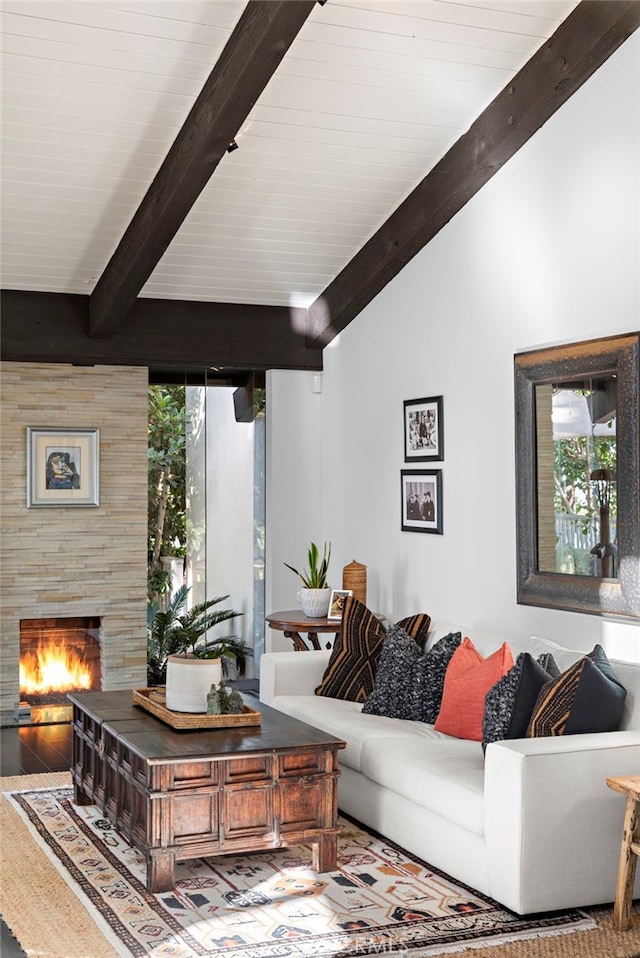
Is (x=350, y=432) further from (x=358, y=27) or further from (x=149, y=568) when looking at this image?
(x=358, y=27)

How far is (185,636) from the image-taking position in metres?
7.51

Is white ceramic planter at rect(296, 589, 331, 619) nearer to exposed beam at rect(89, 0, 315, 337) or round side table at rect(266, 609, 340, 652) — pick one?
round side table at rect(266, 609, 340, 652)

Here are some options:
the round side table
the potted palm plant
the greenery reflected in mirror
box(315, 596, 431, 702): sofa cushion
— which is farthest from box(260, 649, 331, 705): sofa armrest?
the potted palm plant

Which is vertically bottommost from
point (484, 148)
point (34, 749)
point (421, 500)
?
point (34, 749)

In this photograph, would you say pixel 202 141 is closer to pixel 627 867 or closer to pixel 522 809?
pixel 522 809

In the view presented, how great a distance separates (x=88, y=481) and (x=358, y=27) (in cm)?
357

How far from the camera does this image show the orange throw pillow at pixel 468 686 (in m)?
4.43

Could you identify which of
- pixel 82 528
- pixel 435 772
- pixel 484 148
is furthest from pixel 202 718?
pixel 82 528

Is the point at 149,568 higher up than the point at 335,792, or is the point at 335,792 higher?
the point at 149,568

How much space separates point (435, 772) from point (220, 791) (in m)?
0.78

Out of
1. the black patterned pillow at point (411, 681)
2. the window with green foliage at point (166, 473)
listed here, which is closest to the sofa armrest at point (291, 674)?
the black patterned pillow at point (411, 681)

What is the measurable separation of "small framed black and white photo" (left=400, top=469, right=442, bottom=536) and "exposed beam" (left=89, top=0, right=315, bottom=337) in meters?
1.82

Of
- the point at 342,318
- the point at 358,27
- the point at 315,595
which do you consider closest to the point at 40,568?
the point at 315,595

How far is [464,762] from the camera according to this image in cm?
410
